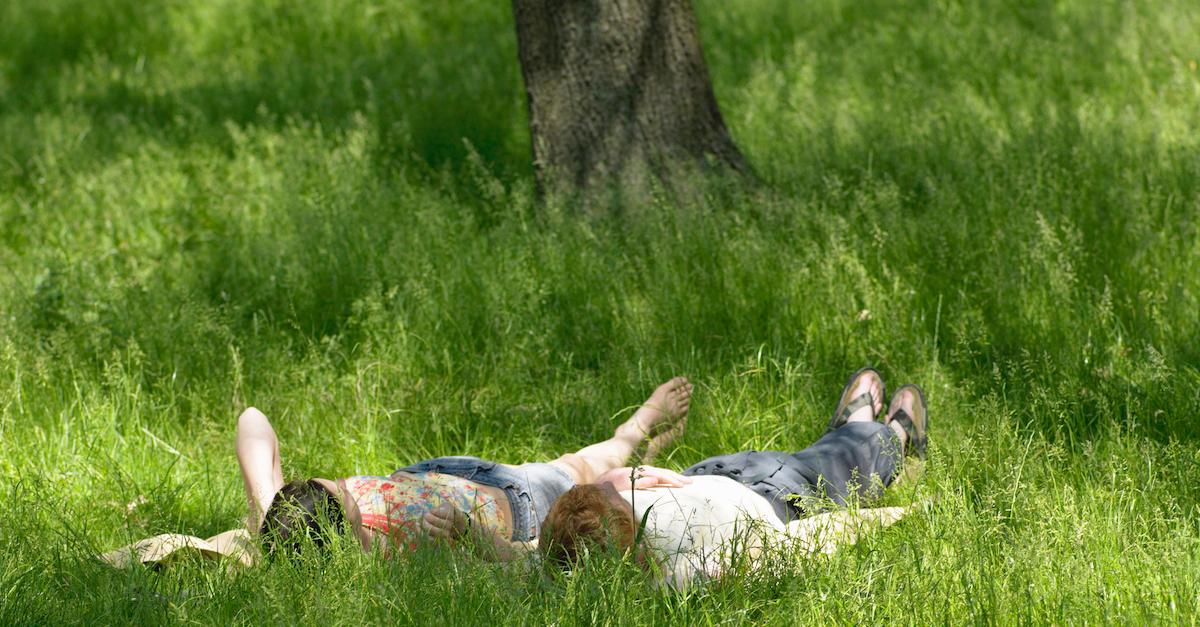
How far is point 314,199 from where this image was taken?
221 inches

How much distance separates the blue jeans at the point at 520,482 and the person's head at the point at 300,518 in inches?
16.3

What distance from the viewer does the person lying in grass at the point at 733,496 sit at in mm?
Answer: 2926

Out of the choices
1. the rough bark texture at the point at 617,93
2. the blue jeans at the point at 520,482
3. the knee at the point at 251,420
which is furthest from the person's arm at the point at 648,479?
the rough bark texture at the point at 617,93

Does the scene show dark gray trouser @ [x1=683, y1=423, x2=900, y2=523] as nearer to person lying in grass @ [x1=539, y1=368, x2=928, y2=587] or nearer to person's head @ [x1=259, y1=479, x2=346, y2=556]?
person lying in grass @ [x1=539, y1=368, x2=928, y2=587]

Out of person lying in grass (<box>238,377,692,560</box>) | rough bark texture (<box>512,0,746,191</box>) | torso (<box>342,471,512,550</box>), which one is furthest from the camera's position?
rough bark texture (<box>512,0,746,191</box>)

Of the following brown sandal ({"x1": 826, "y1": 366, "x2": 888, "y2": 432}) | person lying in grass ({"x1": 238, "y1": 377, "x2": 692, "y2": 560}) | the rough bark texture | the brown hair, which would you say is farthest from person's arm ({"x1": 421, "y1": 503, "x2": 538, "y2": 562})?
the rough bark texture

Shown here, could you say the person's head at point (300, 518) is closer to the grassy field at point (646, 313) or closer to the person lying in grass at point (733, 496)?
the grassy field at point (646, 313)

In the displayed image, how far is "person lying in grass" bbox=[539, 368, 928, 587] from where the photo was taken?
2926 millimetres

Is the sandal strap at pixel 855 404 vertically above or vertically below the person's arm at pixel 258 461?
below

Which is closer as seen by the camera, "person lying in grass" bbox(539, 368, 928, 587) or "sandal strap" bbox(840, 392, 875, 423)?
"person lying in grass" bbox(539, 368, 928, 587)

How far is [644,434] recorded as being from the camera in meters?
3.94

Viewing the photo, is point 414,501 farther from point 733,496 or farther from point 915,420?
point 915,420

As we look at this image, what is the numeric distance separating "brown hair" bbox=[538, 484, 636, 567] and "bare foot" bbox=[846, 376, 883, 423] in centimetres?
110

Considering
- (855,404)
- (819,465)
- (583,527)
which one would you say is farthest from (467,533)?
(855,404)
